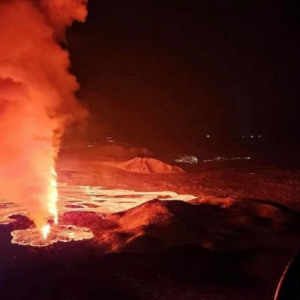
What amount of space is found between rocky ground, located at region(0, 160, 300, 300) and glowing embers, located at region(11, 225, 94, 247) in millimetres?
185

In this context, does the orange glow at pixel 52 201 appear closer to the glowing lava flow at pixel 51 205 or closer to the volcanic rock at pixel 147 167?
the glowing lava flow at pixel 51 205

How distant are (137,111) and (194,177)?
90.5 ft

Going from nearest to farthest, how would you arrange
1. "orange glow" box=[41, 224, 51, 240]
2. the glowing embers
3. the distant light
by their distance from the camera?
the glowing embers, "orange glow" box=[41, 224, 51, 240], the distant light

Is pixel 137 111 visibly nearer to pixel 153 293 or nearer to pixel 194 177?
pixel 194 177

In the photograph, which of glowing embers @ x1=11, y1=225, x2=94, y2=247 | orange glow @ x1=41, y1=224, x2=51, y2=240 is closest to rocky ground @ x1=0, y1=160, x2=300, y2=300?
glowing embers @ x1=11, y1=225, x2=94, y2=247

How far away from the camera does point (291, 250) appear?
918 centimetres

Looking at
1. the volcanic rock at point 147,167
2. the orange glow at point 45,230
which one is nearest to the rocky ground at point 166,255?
the orange glow at point 45,230

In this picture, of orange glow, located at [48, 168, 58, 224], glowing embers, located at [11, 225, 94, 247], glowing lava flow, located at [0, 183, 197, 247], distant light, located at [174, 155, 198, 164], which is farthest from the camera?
distant light, located at [174, 155, 198, 164]

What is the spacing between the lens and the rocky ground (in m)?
6.96

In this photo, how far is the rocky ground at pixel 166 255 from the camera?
696 cm

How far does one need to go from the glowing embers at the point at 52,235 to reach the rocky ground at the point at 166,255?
19 cm

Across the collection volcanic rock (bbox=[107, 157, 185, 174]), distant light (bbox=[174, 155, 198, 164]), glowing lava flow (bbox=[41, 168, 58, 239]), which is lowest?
glowing lava flow (bbox=[41, 168, 58, 239])

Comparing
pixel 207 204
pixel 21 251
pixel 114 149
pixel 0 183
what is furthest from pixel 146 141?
pixel 21 251

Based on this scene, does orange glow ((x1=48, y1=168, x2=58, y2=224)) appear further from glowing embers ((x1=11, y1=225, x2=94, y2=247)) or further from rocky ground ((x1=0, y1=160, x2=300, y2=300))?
glowing embers ((x1=11, y1=225, x2=94, y2=247))
